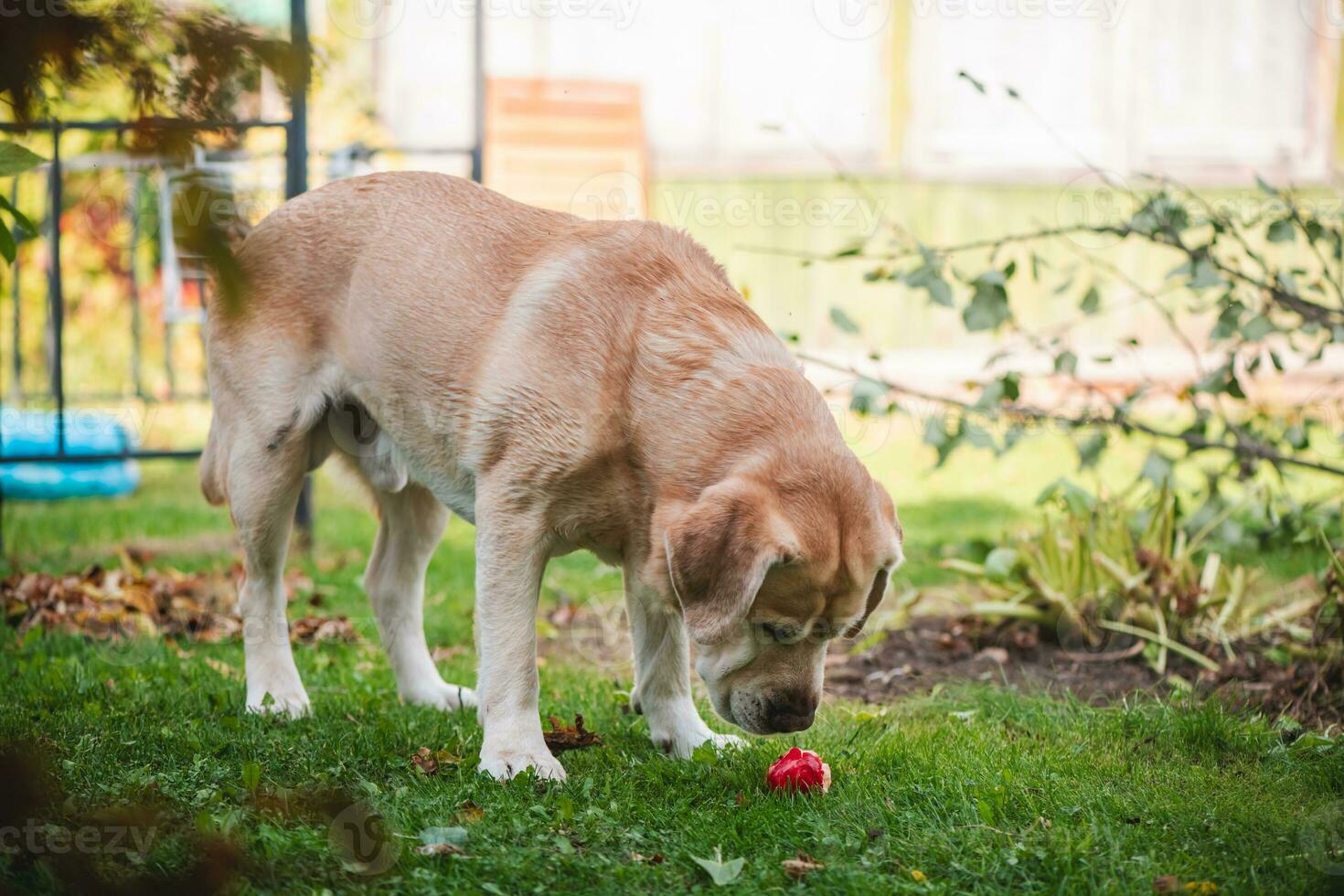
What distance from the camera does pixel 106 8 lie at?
58.4 inches

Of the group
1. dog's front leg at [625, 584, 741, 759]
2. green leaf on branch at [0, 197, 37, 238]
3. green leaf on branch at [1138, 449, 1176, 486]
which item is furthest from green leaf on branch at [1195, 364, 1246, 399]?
green leaf on branch at [0, 197, 37, 238]

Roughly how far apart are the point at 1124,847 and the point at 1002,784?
40 cm

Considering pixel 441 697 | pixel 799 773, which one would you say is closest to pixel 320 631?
pixel 441 697

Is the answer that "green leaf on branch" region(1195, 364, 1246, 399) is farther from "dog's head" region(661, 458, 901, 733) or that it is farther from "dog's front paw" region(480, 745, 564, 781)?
"dog's front paw" region(480, 745, 564, 781)

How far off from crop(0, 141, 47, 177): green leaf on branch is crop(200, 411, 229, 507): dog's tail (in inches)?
73.5

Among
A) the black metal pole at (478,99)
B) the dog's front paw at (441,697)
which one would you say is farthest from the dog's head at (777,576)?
the black metal pole at (478,99)

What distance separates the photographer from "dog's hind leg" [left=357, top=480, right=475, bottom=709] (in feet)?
13.7

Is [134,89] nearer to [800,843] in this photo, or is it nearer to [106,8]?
[106,8]

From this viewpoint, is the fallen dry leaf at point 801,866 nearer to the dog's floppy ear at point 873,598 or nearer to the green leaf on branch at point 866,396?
the dog's floppy ear at point 873,598

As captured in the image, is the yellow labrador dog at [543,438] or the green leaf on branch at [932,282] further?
the green leaf on branch at [932,282]

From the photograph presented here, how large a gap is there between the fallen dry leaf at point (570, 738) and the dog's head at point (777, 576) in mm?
521

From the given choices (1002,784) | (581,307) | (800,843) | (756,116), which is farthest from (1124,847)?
(756,116)

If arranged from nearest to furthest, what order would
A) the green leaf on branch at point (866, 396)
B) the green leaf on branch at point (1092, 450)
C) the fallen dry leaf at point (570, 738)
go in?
1. the fallen dry leaf at point (570, 738)
2. the green leaf on branch at point (866, 396)
3. the green leaf on branch at point (1092, 450)

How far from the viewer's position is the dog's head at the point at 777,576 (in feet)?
9.48
